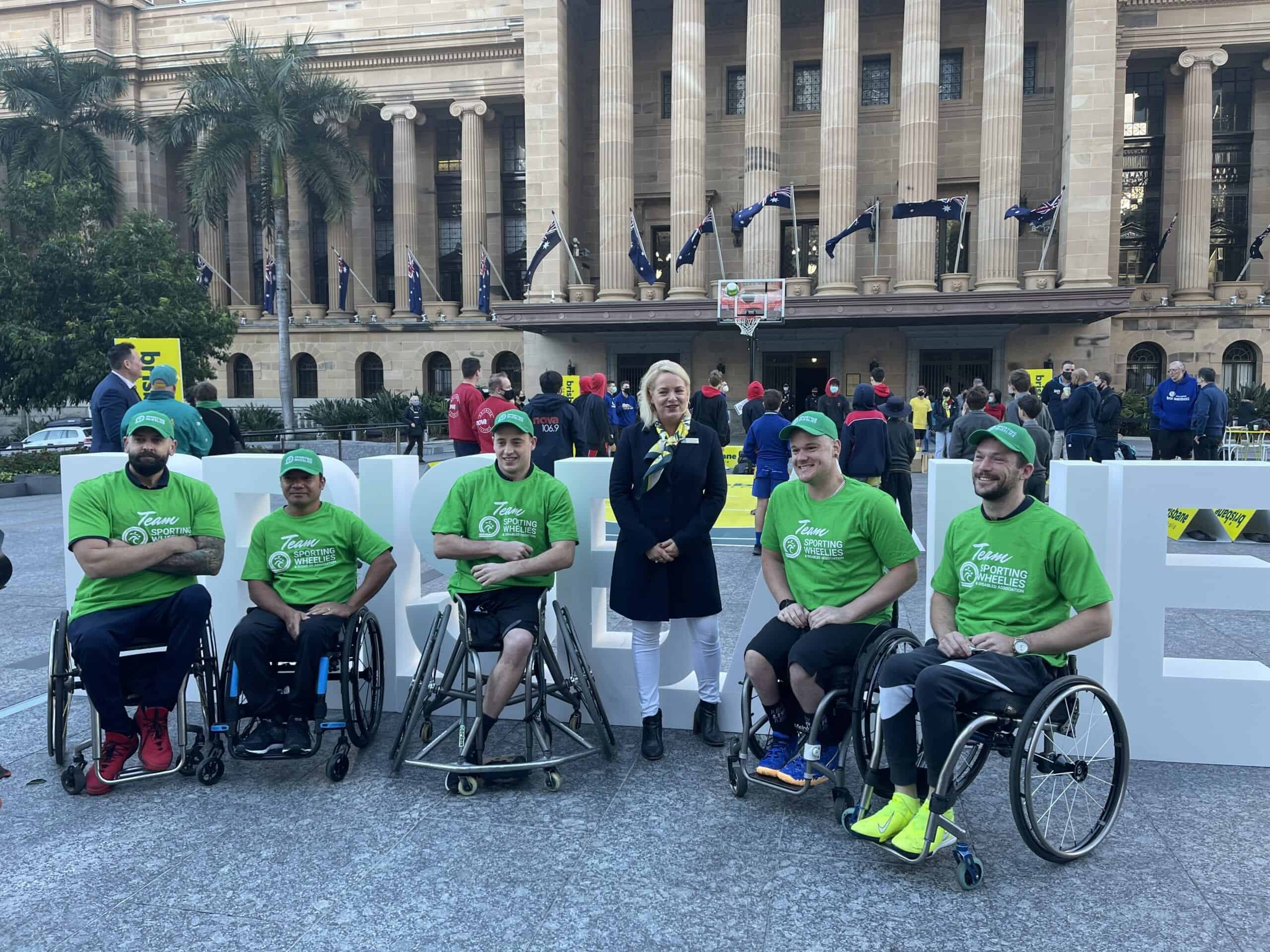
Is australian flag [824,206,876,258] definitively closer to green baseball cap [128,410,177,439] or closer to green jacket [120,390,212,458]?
green jacket [120,390,212,458]

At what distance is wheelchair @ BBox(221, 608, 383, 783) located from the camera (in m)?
4.41

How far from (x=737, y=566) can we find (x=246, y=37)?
34649 millimetres

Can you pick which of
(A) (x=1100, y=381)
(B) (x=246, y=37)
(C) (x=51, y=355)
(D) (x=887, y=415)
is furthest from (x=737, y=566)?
(B) (x=246, y=37)

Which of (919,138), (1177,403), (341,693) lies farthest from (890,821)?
(919,138)

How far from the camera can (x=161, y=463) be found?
4.66 meters

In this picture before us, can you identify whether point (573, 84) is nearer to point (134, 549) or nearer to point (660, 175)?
point (660, 175)

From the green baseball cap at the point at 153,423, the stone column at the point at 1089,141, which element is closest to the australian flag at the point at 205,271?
the stone column at the point at 1089,141

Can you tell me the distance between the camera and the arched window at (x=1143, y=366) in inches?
1265

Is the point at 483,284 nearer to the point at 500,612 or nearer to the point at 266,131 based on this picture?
the point at 266,131

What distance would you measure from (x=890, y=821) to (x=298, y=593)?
311 centimetres

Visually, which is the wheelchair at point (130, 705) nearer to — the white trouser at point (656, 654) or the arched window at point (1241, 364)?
the white trouser at point (656, 654)

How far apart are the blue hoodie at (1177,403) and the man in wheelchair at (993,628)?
9.96 m

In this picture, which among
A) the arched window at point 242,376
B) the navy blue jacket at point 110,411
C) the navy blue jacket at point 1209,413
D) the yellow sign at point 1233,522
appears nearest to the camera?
the navy blue jacket at point 110,411

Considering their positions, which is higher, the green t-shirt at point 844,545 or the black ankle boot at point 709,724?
the green t-shirt at point 844,545
